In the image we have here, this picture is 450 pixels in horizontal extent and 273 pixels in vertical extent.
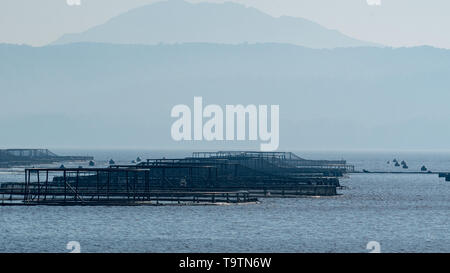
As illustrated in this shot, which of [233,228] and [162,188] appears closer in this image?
[233,228]

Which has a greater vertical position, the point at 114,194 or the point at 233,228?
the point at 114,194

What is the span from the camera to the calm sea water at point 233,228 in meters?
90.8

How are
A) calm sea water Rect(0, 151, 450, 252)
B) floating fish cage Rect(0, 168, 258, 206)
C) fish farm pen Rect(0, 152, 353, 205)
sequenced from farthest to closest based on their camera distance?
fish farm pen Rect(0, 152, 353, 205)
floating fish cage Rect(0, 168, 258, 206)
calm sea water Rect(0, 151, 450, 252)

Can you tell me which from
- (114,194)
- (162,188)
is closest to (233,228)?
(114,194)

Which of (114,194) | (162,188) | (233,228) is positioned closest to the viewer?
(233,228)

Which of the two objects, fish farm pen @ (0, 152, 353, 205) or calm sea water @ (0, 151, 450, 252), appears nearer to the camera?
calm sea water @ (0, 151, 450, 252)

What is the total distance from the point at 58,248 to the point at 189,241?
12.3 metres

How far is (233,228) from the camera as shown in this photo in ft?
350

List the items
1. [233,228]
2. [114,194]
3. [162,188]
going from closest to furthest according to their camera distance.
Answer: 1. [233,228]
2. [114,194]
3. [162,188]

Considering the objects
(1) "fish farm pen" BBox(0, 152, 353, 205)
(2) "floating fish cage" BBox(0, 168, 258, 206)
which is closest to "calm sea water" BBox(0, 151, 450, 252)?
(2) "floating fish cage" BBox(0, 168, 258, 206)

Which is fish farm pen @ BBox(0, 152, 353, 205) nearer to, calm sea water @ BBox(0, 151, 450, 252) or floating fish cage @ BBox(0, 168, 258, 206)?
floating fish cage @ BBox(0, 168, 258, 206)

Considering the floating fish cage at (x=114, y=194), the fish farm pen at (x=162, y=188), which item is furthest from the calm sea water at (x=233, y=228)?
the fish farm pen at (x=162, y=188)

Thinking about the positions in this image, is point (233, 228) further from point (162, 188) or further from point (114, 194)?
point (162, 188)

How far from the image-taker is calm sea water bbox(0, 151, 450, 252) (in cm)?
9081
